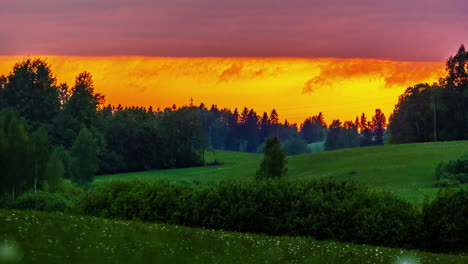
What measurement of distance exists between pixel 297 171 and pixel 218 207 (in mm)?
76675

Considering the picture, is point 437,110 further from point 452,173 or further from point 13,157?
point 13,157

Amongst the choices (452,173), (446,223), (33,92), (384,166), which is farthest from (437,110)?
(446,223)

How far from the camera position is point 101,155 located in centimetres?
15688

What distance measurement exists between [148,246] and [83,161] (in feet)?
327

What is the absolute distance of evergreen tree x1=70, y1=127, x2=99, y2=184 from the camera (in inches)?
4825

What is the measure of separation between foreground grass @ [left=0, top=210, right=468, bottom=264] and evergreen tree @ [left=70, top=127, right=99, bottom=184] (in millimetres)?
95409

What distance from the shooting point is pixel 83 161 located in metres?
123

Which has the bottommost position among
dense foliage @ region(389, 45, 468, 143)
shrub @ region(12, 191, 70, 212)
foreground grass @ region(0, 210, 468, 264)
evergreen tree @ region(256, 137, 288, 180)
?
shrub @ region(12, 191, 70, 212)

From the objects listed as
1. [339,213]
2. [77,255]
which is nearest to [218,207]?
[339,213]

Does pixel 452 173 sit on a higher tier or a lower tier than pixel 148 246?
lower

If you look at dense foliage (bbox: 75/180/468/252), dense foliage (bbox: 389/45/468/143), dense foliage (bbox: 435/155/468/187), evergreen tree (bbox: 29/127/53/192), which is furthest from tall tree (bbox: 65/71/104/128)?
dense foliage (bbox: 75/180/468/252)

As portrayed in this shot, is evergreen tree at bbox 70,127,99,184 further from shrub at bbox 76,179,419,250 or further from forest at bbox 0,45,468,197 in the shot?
shrub at bbox 76,179,419,250

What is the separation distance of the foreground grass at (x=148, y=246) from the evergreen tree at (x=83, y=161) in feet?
313

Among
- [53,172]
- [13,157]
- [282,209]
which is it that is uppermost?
[13,157]
